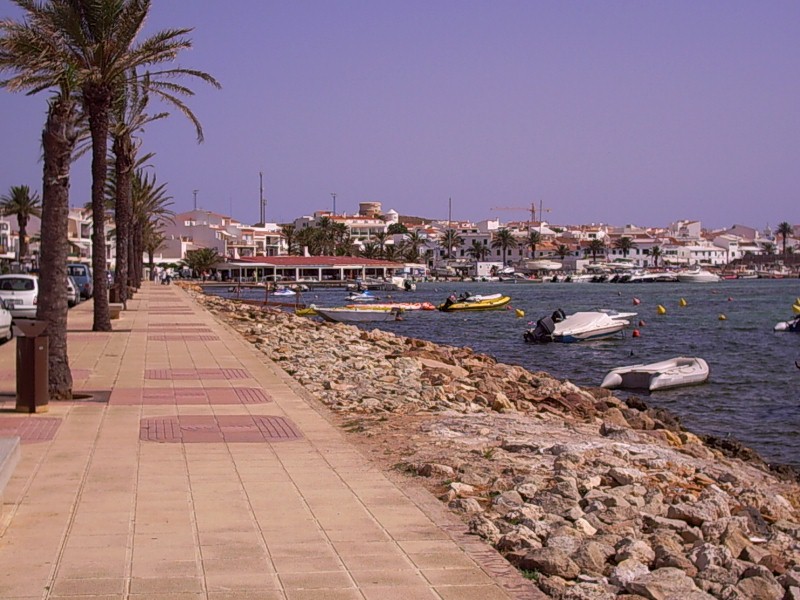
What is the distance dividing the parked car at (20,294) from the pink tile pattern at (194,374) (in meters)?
10.9

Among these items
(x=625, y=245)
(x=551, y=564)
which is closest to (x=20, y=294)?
(x=551, y=564)

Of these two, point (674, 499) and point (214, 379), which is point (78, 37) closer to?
point (214, 379)

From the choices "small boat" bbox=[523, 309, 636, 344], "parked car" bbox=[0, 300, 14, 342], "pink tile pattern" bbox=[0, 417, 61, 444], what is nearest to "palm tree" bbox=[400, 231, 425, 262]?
"small boat" bbox=[523, 309, 636, 344]

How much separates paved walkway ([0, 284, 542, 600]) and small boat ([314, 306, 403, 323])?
40.6 m

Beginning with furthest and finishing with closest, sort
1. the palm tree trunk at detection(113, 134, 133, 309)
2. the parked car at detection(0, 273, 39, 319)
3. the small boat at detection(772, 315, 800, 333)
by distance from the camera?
the small boat at detection(772, 315, 800, 333), the palm tree trunk at detection(113, 134, 133, 309), the parked car at detection(0, 273, 39, 319)

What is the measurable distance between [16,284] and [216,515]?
2295 centimetres

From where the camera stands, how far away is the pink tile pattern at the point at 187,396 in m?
14.0

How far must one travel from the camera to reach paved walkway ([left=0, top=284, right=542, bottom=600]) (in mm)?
6117

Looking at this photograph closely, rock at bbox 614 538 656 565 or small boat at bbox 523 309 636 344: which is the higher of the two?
rock at bbox 614 538 656 565

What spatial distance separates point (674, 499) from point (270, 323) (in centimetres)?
2944

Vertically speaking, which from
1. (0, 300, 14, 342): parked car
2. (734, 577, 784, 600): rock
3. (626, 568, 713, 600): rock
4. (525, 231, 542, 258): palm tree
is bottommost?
(734, 577, 784, 600): rock

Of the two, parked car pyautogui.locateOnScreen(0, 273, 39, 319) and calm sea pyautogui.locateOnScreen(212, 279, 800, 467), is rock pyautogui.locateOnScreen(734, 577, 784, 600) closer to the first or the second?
calm sea pyautogui.locateOnScreen(212, 279, 800, 467)

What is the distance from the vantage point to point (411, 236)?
18625cm

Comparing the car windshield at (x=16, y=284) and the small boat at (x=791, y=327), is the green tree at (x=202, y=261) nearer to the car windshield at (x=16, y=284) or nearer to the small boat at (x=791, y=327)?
the small boat at (x=791, y=327)
